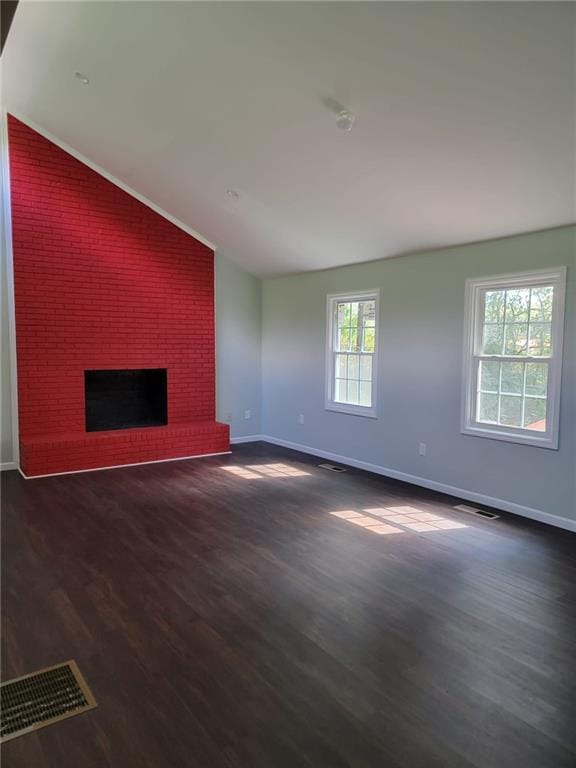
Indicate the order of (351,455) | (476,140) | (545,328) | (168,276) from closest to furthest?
(476,140) → (545,328) → (351,455) → (168,276)

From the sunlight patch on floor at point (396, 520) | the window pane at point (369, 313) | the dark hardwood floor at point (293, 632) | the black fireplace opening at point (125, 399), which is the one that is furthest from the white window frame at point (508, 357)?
the black fireplace opening at point (125, 399)

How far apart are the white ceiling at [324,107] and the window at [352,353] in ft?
2.38

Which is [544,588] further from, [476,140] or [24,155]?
[24,155]

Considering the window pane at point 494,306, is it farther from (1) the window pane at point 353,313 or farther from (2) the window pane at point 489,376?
(1) the window pane at point 353,313

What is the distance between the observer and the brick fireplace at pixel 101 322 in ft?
17.1

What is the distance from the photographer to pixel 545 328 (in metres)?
3.83

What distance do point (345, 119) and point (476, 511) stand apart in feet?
10.6

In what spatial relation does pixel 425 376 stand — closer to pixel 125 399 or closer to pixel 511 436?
pixel 511 436

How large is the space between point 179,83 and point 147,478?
3.62m

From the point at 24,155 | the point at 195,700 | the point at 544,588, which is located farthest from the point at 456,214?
the point at 24,155

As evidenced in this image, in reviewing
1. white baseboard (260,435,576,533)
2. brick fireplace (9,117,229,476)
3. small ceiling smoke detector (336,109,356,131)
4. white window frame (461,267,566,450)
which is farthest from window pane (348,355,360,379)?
small ceiling smoke detector (336,109,356,131)

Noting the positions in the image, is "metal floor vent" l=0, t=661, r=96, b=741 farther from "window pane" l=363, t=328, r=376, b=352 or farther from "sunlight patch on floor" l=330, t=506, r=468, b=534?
"window pane" l=363, t=328, r=376, b=352

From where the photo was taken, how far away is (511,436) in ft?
13.1

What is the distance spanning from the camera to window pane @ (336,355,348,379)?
577cm
